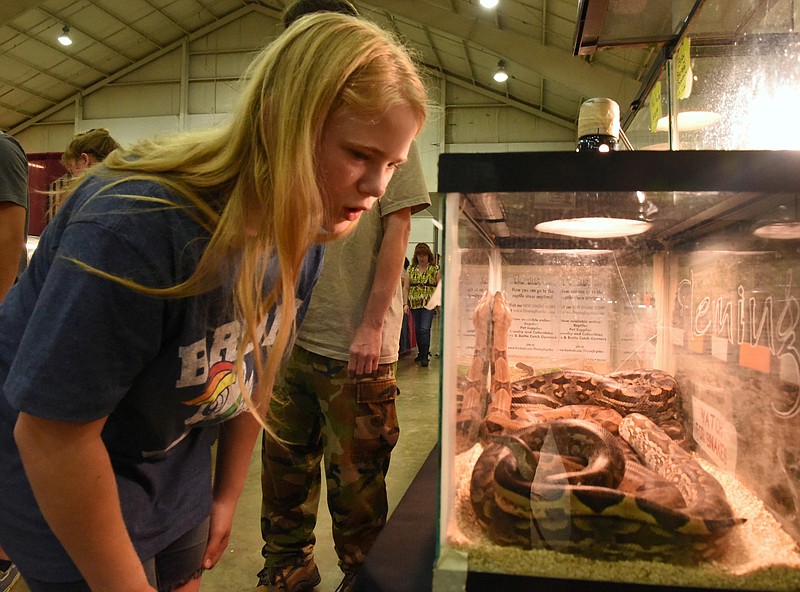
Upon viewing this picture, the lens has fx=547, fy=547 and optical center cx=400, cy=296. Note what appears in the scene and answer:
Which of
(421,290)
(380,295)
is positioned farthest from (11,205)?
(421,290)

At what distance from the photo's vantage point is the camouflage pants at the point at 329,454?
63.4 inches

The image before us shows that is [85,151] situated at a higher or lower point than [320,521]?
higher

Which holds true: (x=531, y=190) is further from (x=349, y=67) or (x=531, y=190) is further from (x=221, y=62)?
(x=221, y=62)

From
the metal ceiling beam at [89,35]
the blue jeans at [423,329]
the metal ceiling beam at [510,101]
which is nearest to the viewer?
the blue jeans at [423,329]

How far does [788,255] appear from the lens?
74 cm

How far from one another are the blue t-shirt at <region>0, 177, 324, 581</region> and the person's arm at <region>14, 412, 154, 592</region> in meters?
0.04

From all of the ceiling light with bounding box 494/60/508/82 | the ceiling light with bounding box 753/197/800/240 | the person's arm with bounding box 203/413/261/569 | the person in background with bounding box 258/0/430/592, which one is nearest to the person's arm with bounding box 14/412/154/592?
the person's arm with bounding box 203/413/261/569

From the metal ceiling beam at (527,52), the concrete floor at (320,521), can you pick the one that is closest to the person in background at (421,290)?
the concrete floor at (320,521)

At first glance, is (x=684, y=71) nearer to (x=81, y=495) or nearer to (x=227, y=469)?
(x=227, y=469)

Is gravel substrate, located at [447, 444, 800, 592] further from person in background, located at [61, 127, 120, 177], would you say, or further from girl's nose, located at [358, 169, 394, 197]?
person in background, located at [61, 127, 120, 177]

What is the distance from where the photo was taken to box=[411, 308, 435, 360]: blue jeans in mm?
6869

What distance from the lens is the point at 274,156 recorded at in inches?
30.7

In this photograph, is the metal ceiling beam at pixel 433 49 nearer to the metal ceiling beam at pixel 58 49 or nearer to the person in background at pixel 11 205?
the metal ceiling beam at pixel 58 49

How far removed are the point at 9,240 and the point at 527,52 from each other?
23.7 feet
